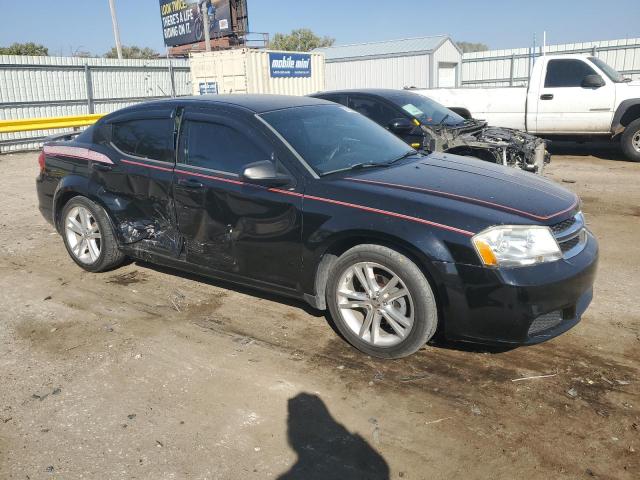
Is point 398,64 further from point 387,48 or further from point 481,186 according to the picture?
point 481,186

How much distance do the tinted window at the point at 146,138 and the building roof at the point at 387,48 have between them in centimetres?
2049

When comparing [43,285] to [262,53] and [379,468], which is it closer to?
[379,468]

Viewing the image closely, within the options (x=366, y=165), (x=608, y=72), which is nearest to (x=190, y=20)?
(x=608, y=72)

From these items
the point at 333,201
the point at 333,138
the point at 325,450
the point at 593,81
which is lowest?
the point at 325,450

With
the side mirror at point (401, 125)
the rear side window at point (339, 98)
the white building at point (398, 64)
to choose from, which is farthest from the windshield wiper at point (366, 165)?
the white building at point (398, 64)

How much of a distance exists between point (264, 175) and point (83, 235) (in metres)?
2.47

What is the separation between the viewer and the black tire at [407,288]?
136 inches

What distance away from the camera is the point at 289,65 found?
61.3 ft

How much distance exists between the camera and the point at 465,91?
11820 mm

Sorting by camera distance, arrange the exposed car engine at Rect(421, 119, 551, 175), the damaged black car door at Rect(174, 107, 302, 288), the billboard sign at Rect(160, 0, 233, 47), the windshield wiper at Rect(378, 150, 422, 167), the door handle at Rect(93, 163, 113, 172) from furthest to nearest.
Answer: the billboard sign at Rect(160, 0, 233, 47) → the exposed car engine at Rect(421, 119, 551, 175) → the door handle at Rect(93, 163, 113, 172) → the windshield wiper at Rect(378, 150, 422, 167) → the damaged black car door at Rect(174, 107, 302, 288)

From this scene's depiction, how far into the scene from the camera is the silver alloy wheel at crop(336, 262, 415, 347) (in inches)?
141

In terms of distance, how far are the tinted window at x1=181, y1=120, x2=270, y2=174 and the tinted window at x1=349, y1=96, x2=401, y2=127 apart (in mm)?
4140

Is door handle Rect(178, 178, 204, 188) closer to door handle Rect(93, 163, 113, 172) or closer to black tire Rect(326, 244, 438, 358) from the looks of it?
door handle Rect(93, 163, 113, 172)

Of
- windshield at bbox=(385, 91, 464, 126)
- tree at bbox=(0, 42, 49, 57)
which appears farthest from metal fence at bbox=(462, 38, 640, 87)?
tree at bbox=(0, 42, 49, 57)
